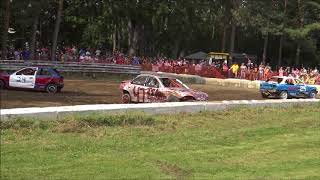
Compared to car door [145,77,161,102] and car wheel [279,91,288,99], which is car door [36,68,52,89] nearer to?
car door [145,77,161,102]

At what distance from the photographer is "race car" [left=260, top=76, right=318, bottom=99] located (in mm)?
30344

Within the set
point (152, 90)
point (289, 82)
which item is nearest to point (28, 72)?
point (152, 90)

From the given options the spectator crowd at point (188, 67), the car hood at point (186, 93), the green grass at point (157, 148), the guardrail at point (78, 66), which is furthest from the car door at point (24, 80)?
the spectator crowd at point (188, 67)

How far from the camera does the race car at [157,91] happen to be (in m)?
21.0

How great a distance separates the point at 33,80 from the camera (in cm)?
2608

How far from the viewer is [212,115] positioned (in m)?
15.9

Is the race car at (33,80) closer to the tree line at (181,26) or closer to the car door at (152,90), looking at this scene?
the car door at (152,90)

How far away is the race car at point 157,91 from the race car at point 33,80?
198 inches

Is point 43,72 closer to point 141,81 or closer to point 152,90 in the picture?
point 141,81

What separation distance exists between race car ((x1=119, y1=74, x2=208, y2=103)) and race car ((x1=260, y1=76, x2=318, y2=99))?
932 cm

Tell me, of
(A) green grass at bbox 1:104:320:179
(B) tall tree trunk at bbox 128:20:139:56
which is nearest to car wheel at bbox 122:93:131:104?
(A) green grass at bbox 1:104:320:179

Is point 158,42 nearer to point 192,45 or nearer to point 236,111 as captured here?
point 192,45

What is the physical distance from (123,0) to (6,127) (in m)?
51.2

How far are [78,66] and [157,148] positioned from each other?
29339 millimetres
